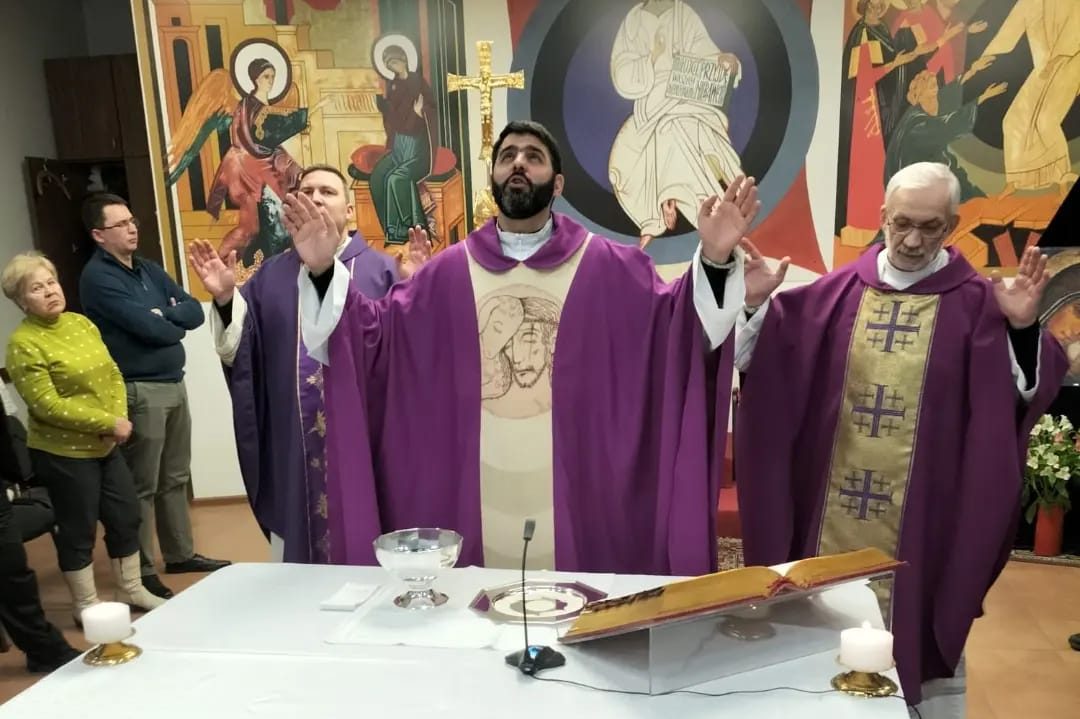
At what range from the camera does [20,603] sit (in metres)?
3.15

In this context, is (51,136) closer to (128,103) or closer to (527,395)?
(128,103)

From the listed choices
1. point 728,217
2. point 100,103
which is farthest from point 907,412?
point 100,103

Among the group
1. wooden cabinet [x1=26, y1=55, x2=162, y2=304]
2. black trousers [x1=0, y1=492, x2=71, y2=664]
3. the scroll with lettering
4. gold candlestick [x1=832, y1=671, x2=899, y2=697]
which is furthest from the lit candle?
wooden cabinet [x1=26, y1=55, x2=162, y2=304]

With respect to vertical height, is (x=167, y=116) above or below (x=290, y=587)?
above

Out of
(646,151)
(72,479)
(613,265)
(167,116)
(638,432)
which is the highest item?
(167,116)

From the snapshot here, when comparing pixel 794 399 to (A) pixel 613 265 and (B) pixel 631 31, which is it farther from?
(B) pixel 631 31

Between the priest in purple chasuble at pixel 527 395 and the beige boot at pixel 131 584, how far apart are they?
6.79 ft

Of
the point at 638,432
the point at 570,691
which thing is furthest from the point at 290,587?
the point at 638,432

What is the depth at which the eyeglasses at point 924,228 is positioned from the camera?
7.66 ft

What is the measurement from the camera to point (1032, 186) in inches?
201

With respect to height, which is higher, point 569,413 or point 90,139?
point 90,139

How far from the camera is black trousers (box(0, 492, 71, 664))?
10.2 ft

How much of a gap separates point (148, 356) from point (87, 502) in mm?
840

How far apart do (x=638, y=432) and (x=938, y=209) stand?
3.57 feet
